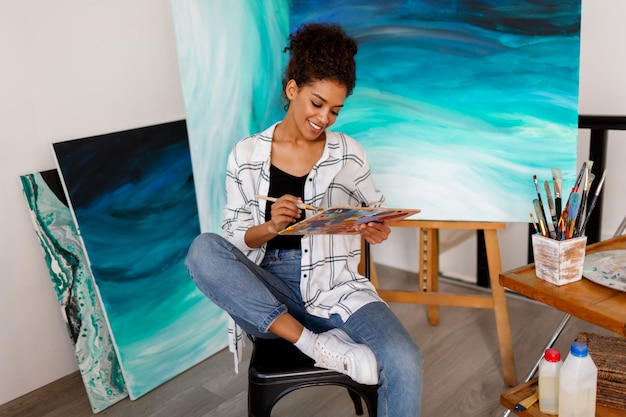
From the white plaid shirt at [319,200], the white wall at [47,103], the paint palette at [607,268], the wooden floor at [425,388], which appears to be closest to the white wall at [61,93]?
the white wall at [47,103]

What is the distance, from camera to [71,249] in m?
1.79

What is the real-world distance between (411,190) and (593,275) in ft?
2.21

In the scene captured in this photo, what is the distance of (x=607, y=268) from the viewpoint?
1265mm

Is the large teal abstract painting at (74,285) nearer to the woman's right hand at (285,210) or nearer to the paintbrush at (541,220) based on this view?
the woman's right hand at (285,210)

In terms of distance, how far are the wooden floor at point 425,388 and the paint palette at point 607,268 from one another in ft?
2.08

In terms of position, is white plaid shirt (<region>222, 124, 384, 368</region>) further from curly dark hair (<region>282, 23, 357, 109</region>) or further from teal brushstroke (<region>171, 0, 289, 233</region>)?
teal brushstroke (<region>171, 0, 289, 233</region>)

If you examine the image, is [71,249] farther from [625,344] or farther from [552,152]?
[625,344]

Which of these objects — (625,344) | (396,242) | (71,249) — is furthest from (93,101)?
(625,344)

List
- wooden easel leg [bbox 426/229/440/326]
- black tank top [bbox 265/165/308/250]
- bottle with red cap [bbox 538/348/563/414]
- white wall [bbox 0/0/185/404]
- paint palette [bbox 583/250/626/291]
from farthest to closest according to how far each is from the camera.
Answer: wooden easel leg [bbox 426/229/440/326] < white wall [bbox 0/0/185/404] < black tank top [bbox 265/165/308/250] < bottle with red cap [bbox 538/348/563/414] < paint palette [bbox 583/250/626/291]

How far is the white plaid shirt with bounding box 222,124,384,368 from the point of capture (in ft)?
4.90

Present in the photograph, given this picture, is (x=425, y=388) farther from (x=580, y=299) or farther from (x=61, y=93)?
(x=61, y=93)

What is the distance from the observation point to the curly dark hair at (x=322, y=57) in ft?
4.68

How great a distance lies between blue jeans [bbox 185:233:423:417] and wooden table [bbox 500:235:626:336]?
0.91 feet

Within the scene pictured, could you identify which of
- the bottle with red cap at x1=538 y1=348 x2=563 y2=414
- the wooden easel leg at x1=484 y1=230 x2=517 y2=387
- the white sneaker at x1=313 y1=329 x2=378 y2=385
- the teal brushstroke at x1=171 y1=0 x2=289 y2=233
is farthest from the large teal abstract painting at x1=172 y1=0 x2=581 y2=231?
the white sneaker at x1=313 y1=329 x2=378 y2=385
